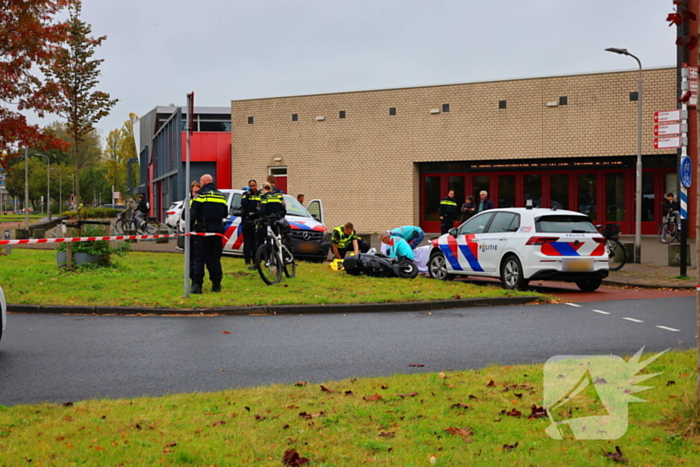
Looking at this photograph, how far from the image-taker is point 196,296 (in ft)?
42.1

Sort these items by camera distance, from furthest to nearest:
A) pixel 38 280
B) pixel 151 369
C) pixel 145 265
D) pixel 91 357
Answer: pixel 145 265 < pixel 38 280 < pixel 91 357 < pixel 151 369

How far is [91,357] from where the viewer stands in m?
8.20

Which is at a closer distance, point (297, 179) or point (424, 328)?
point (424, 328)

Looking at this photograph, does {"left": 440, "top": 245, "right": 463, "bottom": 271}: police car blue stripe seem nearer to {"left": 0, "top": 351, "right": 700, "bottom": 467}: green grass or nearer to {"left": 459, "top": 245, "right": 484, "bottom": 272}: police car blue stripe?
{"left": 459, "top": 245, "right": 484, "bottom": 272}: police car blue stripe

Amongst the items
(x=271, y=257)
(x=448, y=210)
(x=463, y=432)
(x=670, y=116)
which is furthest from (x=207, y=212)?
(x=448, y=210)

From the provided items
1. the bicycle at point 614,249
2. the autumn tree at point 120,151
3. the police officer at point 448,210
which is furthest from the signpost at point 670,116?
the autumn tree at point 120,151

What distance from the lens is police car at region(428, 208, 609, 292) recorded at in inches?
557

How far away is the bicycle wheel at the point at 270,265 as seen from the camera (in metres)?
14.6

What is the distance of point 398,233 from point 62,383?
38.7ft

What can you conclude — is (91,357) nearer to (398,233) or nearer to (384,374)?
(384,374)

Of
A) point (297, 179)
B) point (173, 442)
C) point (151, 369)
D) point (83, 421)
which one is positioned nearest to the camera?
point (173, 442)

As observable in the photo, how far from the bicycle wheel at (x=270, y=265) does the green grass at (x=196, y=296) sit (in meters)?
0.15

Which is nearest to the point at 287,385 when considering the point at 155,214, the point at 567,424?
the point at 567,424

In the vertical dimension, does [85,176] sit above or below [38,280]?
above
